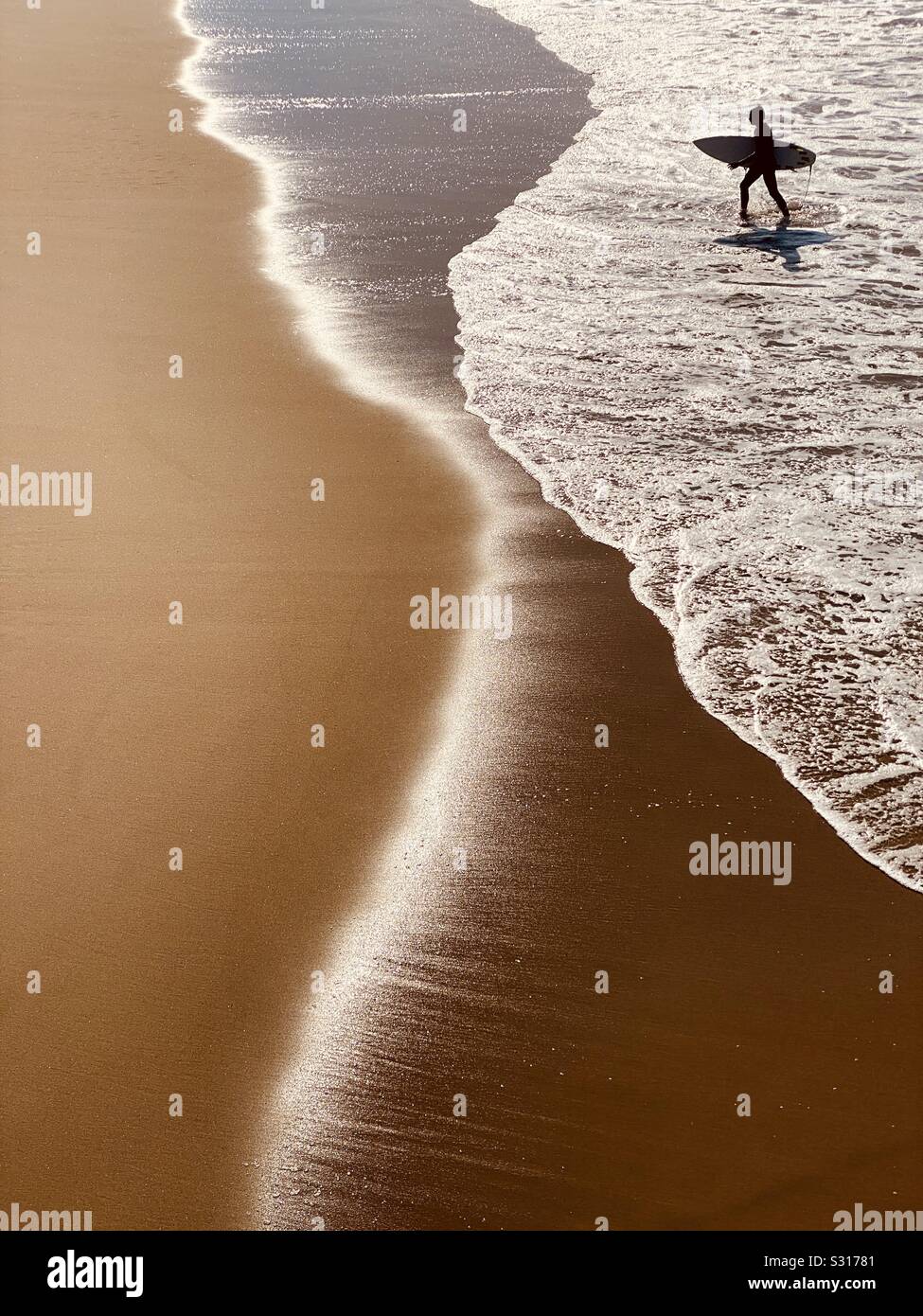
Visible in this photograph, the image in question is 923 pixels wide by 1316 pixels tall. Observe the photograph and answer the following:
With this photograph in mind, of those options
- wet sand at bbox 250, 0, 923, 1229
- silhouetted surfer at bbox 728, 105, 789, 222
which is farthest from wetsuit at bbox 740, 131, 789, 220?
wet sand at bbox 250, 0, 923, 1229

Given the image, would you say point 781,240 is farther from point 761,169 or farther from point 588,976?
point 588,976

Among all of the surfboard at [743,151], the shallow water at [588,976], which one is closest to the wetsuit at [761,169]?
the surfboard at [743,151]

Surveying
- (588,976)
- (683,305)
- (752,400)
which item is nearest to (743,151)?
(683,305)

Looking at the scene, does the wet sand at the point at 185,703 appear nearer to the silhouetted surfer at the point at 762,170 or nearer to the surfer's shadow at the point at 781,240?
the surfer's shadow at the point at 781,240

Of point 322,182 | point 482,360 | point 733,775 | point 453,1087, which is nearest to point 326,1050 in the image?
point 453,1087

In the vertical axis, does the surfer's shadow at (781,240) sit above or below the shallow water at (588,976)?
above

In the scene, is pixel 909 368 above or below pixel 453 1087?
above

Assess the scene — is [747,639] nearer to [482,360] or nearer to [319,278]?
[482,360]
